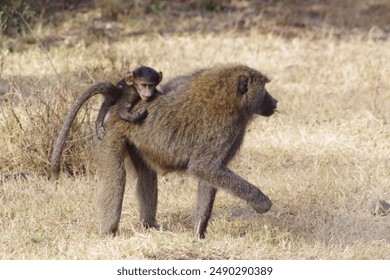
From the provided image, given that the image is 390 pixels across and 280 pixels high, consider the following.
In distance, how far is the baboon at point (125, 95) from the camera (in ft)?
Answer: 18.3

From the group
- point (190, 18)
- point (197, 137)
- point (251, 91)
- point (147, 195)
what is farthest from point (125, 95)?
point (190, 18)

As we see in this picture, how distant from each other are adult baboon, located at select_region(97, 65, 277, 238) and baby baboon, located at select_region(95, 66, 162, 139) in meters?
0.06

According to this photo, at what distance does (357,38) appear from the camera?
12.1 meters

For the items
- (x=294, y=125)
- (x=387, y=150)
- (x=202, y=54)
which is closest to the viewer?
(x=387, y=150)

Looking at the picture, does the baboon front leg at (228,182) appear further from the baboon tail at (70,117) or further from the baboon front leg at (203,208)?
the baboon tail at (70,117)

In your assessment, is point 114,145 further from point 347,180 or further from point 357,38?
point 357,38

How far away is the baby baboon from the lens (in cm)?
557

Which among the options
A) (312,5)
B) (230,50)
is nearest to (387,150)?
(230,50)

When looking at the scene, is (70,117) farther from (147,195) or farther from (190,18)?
(190,18)

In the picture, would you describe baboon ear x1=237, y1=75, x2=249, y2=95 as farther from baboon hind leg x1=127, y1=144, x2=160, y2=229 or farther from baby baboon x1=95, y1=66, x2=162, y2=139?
baboon hind leg x1=127, y1=144, x2=160, y2=229

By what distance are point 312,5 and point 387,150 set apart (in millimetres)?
6418

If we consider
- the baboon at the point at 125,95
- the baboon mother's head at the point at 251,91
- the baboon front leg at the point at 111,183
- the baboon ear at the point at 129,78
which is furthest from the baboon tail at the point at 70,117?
the baboon mother's head at the point at 251,91

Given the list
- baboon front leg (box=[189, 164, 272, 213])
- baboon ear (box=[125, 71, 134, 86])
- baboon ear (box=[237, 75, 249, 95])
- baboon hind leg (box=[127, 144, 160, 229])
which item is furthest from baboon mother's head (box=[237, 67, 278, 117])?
baboon hind leg (box=[127, 144, 160, 229])

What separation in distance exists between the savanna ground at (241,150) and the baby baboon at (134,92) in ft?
1.96
